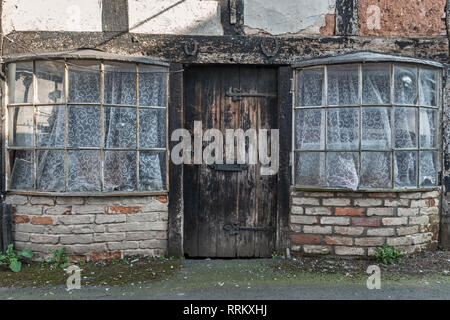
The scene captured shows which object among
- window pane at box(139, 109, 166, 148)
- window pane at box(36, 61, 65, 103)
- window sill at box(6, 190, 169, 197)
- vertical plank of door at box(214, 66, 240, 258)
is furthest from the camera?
vertical plank of door at box(214, 66, 240, 258)

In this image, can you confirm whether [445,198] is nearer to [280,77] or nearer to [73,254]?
[280,77]

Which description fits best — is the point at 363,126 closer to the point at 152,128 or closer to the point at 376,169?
the point at 376,169

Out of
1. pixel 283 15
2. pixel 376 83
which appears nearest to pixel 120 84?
pixel 283 15

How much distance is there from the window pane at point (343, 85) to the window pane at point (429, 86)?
2.85 ft

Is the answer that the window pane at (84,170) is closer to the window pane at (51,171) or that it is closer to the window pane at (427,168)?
the window pane at (51,171)

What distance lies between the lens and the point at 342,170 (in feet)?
13.5

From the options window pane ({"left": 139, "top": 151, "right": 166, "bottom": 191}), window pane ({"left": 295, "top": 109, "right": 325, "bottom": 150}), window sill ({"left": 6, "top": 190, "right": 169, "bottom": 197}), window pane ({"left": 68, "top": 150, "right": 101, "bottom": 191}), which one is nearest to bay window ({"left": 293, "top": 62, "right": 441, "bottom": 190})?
window pane ({"left": 295, "top": 109, "right": 325, "bottom": 150})

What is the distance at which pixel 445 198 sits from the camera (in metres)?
4.34

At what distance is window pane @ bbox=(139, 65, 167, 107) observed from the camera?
417cm

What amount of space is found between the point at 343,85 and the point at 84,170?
3.27 metres

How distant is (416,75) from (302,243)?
2500 millimetres

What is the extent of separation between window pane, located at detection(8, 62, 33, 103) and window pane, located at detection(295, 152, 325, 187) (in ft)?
11.0

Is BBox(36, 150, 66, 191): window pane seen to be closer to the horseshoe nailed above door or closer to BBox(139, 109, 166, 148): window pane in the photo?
BBox(139, 109, 166, 148): window pane

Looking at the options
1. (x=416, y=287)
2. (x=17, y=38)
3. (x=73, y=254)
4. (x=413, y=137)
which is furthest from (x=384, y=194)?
(x=17, y=38)
